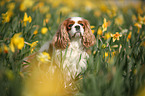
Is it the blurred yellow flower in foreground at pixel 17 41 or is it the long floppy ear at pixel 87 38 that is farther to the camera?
the long floppy ear at pixel 87 38

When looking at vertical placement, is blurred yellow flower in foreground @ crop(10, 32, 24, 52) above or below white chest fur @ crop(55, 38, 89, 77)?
above

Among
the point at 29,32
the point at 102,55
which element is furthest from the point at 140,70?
the point at 29,32

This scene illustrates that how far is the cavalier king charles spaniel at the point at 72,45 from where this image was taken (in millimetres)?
1731

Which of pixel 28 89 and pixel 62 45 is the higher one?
pixel 62 45

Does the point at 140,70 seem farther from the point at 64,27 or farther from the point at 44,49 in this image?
the point at 44,49

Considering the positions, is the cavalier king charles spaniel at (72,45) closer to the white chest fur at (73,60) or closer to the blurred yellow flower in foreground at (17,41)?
the white chest fur at (73,60)

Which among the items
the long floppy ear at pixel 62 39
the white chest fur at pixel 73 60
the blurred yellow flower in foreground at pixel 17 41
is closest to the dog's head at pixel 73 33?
the long floppy ear at pixel 62 39

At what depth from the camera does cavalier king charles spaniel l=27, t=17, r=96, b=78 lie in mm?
1731

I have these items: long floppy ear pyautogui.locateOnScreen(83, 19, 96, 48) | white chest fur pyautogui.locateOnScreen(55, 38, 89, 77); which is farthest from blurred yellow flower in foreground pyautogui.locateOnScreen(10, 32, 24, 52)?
long floppy ear pyautogui.locateOnScreen(83, 19, 96, 48)

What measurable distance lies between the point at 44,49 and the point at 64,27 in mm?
408

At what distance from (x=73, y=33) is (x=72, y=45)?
157 millimetres

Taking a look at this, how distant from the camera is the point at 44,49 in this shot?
1926 millimetres

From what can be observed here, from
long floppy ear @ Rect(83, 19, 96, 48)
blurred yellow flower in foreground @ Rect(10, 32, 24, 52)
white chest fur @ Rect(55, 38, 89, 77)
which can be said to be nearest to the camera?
blurred yellow flower in foreground @ Rect(10, 32, 24, 52)

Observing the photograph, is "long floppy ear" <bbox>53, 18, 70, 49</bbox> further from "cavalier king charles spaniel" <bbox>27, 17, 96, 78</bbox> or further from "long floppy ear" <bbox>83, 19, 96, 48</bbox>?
"long floppy ear" <bbox>83, 19, 96, 48</bbox>
